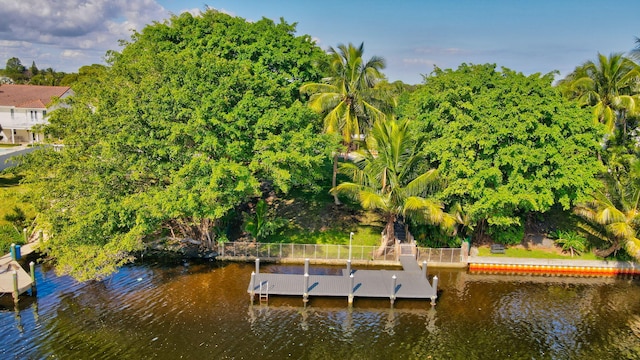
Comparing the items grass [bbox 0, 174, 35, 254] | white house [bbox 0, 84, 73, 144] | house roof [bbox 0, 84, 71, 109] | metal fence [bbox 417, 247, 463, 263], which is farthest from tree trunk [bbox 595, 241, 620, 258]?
house roof [bbox 0, 84, 71, 109]

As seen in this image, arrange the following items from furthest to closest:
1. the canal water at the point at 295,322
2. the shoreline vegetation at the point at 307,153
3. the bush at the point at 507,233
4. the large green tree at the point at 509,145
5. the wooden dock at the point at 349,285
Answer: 1. the bush at the point at 507,233
2. the large green tree at the point at 509,145
3. the shoreline vegetation at the point at 307,153
4. the wooden dock at the point at 349,285
5. the canal water at the point at 295,322

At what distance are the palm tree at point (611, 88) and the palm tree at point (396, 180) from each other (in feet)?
52.5

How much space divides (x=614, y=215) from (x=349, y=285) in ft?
66.3

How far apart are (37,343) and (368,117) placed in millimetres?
27027

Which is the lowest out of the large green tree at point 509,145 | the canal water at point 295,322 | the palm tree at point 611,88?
the canal water at point 295,322

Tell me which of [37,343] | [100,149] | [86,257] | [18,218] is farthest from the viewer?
[18,218]

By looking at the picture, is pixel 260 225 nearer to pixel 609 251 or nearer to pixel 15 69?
pixel 609 251

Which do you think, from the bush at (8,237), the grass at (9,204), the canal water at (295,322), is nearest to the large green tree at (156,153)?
the canal water at (295,322)

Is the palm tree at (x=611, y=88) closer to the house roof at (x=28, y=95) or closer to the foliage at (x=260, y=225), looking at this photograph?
the foliage at (x=260, y=225)

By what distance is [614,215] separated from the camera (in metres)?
30.8

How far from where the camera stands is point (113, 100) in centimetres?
2880

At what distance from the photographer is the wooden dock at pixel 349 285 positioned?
26453 mm

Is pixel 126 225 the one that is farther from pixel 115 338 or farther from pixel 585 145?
pixel 585 145

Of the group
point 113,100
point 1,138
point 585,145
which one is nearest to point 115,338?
point 113,100
